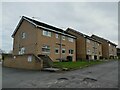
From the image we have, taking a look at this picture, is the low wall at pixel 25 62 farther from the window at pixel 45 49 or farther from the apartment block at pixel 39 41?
the window at pixel 45 49

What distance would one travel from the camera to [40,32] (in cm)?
2641

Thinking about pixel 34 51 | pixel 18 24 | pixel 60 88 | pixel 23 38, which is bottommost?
pixel 60 88

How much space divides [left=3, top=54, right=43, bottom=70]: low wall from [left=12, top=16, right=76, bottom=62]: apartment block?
252cm

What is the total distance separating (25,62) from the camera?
22141 mm

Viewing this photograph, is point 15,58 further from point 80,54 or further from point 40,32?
point 80,54

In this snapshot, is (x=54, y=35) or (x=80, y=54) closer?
(x=54, y=35)

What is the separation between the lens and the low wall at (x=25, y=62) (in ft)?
64.3

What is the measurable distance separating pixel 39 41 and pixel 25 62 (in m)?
4.96

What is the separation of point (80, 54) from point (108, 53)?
2406cm

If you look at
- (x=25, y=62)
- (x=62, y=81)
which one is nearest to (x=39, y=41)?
(x=25, y=62)

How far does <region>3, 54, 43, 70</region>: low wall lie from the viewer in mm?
19609

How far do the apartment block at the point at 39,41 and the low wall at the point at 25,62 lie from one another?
8.28 ft

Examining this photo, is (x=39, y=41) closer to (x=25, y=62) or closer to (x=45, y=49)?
(x=45, y=49)

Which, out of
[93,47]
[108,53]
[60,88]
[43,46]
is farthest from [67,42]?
[108,53]
